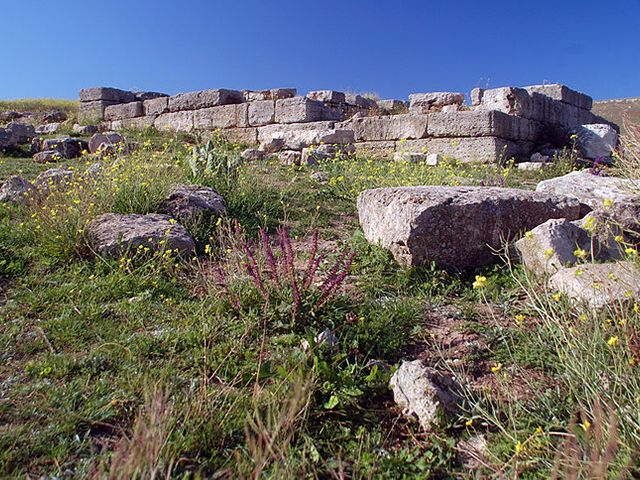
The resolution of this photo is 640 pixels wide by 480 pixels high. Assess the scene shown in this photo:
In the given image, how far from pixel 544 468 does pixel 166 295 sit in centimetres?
267

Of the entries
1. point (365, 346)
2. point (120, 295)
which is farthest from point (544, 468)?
point (120, 295)

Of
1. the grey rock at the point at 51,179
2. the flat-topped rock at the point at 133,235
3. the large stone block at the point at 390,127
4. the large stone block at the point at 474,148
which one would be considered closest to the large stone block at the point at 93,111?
the large stone block at the point at 390,127

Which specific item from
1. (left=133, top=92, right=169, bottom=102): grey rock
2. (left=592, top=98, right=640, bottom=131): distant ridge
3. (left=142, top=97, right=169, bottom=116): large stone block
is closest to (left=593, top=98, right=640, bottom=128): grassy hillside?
(left=592, top=98, right=640, bottom=131): distant ridge

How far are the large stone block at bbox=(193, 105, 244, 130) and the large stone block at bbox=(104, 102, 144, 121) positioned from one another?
8.38 feet

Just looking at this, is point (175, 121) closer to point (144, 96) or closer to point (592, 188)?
point (144, 96)

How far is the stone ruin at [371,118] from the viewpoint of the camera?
36.2 ft

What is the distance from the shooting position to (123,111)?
1717cm

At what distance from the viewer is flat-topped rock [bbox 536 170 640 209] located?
491cm

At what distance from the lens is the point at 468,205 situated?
4062 millimetres

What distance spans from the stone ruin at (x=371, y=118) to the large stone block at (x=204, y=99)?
0.03 m

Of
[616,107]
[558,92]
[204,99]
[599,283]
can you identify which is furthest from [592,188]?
[616,107]

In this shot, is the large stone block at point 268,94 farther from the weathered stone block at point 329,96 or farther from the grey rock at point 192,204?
the grey rock at point 192,204

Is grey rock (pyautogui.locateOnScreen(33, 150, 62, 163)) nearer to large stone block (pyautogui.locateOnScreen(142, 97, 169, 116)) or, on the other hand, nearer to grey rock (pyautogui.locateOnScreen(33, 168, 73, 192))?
grey rock (pyautogui.locateOnScreen(33, 168, 73, 192))

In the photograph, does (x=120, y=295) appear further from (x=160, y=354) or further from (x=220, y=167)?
(x=220, y=167)
